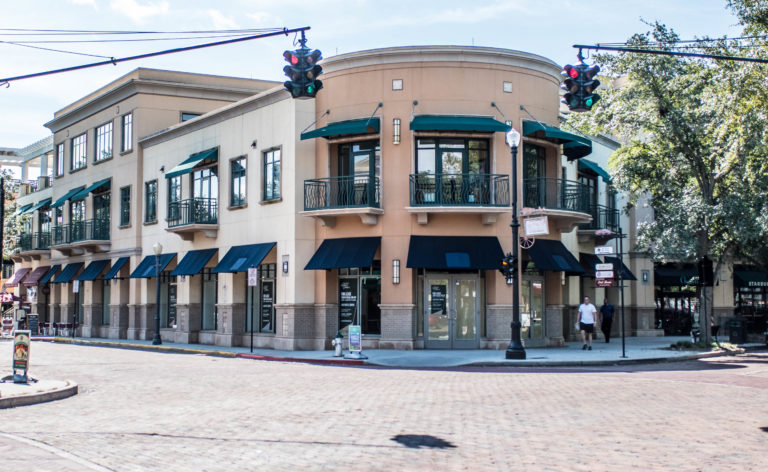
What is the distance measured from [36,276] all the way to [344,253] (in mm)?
29909

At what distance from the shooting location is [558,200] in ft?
92.3

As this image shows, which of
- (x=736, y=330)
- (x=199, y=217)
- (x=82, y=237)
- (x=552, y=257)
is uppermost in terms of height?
(x=199, y=217)

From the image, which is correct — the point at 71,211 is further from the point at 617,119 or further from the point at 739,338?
the point at 739,338

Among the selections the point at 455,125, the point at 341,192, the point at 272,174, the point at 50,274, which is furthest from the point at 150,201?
the point at 455,125

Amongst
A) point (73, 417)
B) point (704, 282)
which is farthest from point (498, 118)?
point (73, 417)

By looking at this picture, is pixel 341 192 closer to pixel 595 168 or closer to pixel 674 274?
pixel 595 168

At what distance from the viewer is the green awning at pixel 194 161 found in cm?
3212

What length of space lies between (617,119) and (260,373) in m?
16.1

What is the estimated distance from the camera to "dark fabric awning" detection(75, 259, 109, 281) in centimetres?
4112

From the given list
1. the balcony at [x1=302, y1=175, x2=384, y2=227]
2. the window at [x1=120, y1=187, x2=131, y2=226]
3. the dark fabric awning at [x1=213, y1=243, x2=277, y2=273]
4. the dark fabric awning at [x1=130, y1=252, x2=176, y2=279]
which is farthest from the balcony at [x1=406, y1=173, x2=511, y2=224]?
the window at [x1=120, y1=187, x2=131, y2=226]

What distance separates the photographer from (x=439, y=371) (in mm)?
20781

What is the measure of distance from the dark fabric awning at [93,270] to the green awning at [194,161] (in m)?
10.6

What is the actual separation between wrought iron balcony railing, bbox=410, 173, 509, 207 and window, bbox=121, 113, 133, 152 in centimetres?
1885

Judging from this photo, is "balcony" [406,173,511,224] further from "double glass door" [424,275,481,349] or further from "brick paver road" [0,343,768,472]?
"brick paver road" [0,343,768,472]
